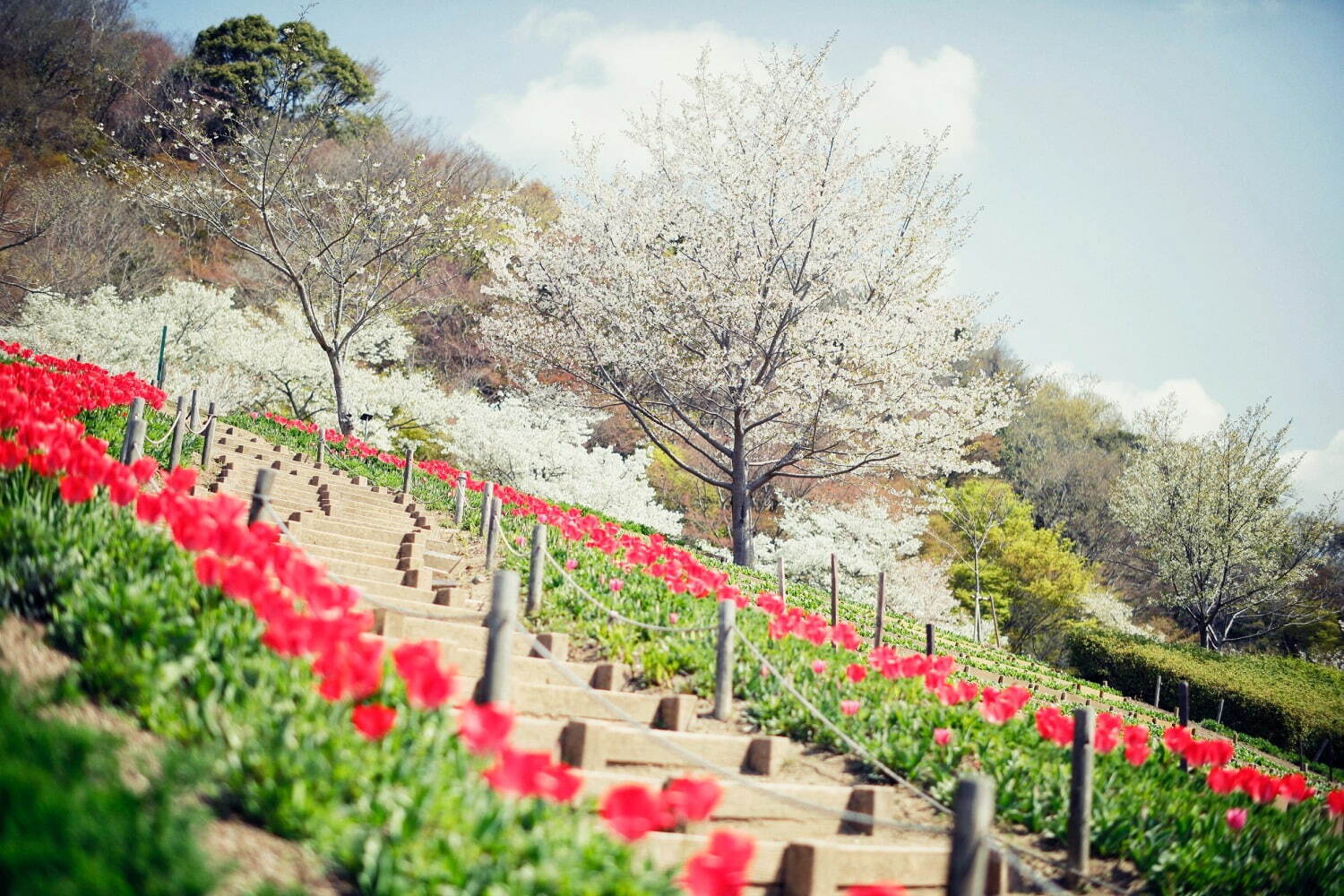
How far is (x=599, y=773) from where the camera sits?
14.5 feet

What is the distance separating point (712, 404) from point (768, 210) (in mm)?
4971

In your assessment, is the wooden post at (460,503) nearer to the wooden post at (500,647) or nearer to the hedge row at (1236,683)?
the wooden post at (500,647)

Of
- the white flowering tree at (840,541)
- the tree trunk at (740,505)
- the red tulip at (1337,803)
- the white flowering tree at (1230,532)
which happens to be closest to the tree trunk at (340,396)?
the tree trunk at (740,505)

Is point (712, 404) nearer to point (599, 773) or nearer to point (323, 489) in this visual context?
point (323, 489)

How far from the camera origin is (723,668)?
20.2ft

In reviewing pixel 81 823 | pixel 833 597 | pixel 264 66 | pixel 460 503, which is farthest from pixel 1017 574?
pixel 264 66

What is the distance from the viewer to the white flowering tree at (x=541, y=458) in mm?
24125

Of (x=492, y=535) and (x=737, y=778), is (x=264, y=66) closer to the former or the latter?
(x=492, y=535)

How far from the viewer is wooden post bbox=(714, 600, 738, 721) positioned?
6121 millimetres

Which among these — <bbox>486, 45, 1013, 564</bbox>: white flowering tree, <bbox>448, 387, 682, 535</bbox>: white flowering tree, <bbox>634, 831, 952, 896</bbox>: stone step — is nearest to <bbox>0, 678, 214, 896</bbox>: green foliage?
<bbox>634, 831, 952, 896</bbox>: stone step

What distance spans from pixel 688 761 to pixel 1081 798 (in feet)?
7.78

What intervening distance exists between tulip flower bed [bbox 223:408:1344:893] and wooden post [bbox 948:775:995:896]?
2.42 m

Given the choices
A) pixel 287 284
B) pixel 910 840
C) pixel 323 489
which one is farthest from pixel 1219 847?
pixel 287 284

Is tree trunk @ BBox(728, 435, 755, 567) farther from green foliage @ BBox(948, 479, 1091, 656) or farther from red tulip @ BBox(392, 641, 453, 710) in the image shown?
red tulip @ BBox(392, 641, 453, 710)
